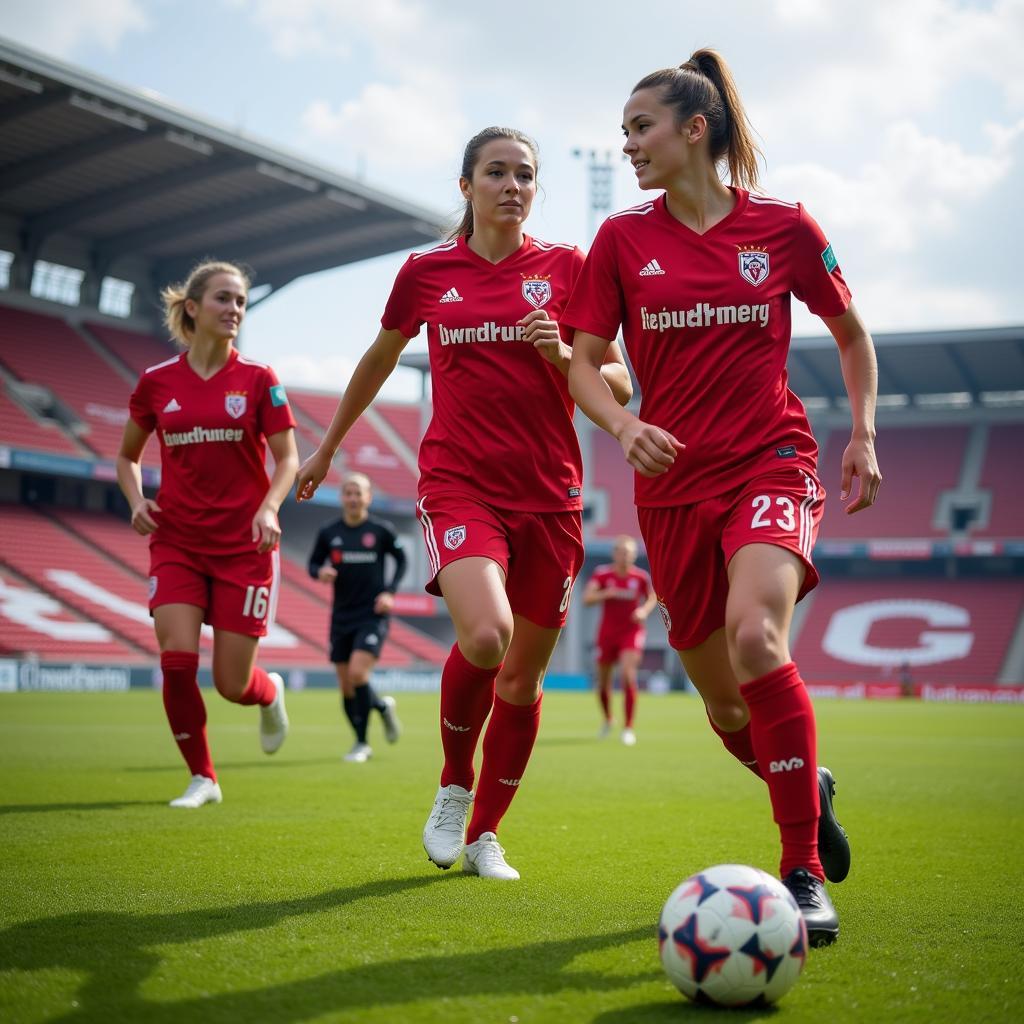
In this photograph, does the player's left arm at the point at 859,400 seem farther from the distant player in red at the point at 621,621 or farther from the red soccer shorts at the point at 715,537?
the distant player in red at the point at 621,621

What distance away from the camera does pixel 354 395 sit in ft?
15.8

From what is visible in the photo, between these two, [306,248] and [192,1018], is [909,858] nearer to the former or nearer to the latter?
[192,1018]

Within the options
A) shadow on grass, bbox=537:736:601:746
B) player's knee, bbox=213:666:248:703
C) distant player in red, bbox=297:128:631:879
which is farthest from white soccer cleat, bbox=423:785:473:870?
shadow on grass, bbox=537:736:601:746

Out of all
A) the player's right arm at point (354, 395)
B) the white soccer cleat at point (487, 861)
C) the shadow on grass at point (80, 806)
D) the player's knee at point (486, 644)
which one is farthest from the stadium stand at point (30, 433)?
the player's knee at point (486, 644)

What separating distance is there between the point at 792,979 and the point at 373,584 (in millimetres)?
8119

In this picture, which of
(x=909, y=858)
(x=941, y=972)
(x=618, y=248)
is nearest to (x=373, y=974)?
(x=941, y=972)

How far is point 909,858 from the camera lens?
512 centimetres

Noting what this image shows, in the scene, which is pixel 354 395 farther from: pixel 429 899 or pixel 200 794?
pixel 200 794

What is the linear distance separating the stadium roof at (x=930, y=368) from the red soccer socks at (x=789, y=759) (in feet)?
124

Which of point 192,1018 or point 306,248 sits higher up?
point 306,248

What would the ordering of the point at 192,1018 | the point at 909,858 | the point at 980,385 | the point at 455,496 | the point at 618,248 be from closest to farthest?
1. the point at 192,1018
2. the point at 618,248
3. the point at 455,496
4. the point at 909,858
5. the point at 980,385

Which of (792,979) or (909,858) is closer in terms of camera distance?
(792,979)

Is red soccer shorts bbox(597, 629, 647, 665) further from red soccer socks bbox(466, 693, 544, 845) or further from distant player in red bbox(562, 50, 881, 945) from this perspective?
distant player in red bbox(562, 50, 881, 945)

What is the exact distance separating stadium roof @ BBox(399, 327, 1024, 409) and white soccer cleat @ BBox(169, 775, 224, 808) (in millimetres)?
35560
